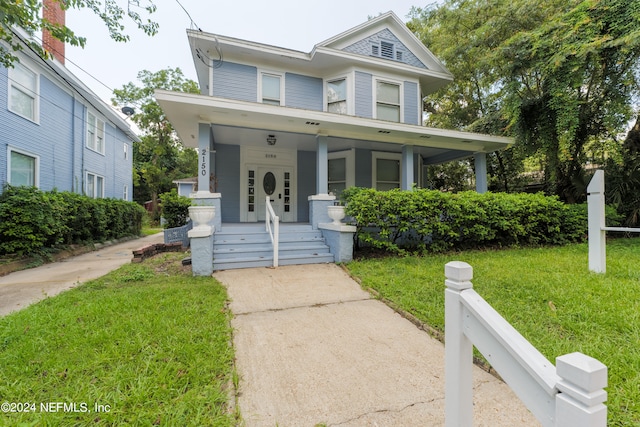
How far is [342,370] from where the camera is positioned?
92.9 inches

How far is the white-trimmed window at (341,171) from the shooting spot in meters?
9.77

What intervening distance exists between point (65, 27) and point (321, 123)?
479 cm

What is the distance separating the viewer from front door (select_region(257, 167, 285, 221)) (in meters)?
9.50

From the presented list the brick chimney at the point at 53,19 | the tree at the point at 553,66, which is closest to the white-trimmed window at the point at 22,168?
the brick chimney at the point at 53,19

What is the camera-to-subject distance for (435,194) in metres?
6.49

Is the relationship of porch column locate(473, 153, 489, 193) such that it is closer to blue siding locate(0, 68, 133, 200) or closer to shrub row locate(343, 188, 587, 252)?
shrub row locate(343, 188, 587, 252)

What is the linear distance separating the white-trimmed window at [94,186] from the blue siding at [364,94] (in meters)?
11.6

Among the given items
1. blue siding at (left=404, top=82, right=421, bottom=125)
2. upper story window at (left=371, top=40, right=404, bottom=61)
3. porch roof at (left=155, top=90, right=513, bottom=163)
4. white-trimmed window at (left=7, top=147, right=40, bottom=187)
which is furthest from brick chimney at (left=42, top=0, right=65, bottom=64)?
blue siding at (left=404, top=82, right=421, bottom=125)

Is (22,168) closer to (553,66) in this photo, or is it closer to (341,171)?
(341,171)

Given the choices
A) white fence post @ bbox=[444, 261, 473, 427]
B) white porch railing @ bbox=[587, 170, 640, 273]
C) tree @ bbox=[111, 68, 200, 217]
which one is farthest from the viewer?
tree @ bbox=[111, 68, 200, 217]

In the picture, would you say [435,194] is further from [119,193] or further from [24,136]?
[119,193]

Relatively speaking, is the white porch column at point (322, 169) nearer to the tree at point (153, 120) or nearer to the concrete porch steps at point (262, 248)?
the concrete porch steps at point (262, 248)

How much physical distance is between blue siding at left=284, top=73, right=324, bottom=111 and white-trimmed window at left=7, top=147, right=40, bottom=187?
7.92 metres

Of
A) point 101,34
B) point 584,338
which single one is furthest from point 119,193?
point 584,338
